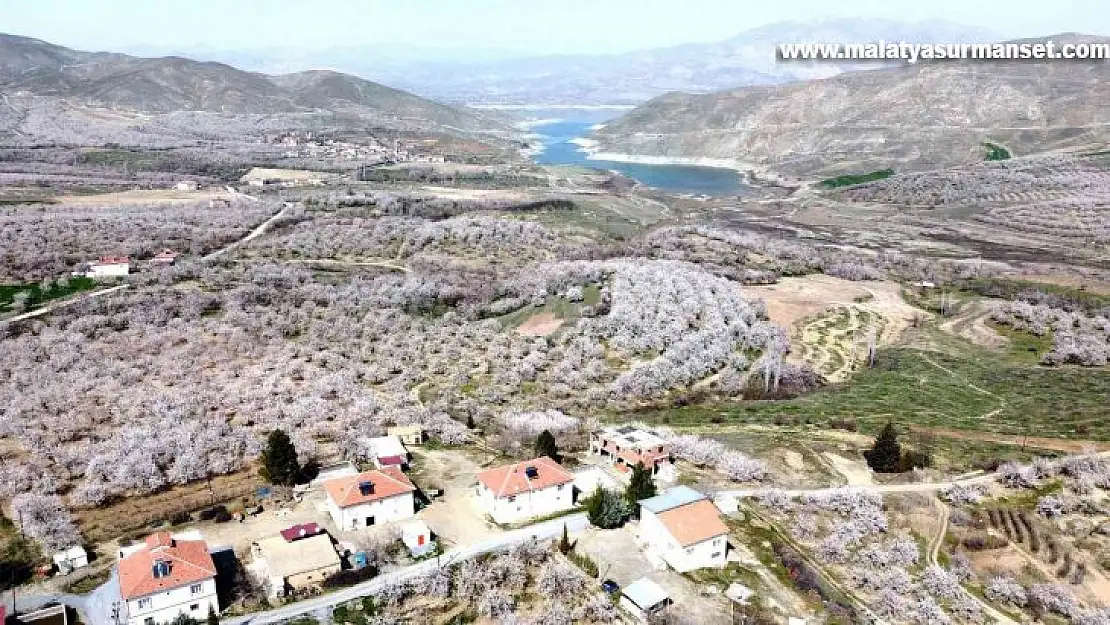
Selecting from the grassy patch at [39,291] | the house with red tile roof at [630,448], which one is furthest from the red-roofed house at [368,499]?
the grassy patch at [39,291]

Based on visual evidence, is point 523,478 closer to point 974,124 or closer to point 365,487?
point 365,487

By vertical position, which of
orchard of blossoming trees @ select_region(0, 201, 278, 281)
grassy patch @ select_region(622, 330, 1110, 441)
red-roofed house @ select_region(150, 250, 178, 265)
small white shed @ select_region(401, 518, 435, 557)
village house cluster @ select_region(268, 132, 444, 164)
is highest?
village house cluster @ select_region(268, 132, 444, 164)

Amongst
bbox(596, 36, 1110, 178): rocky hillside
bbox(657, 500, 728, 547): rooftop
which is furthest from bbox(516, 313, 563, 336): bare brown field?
bbox(596, 36, 1110, 178): rocky hillside

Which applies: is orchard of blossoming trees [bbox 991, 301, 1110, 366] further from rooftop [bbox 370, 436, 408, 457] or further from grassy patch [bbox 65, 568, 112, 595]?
grassy patch [bbox 65, 568, 112, 595]

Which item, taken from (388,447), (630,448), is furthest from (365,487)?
(630,448)

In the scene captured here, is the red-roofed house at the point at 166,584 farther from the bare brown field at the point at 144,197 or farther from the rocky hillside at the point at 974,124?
the rocky hillside at the point at 974,124

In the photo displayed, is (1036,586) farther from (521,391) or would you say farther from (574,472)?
(521,391)
